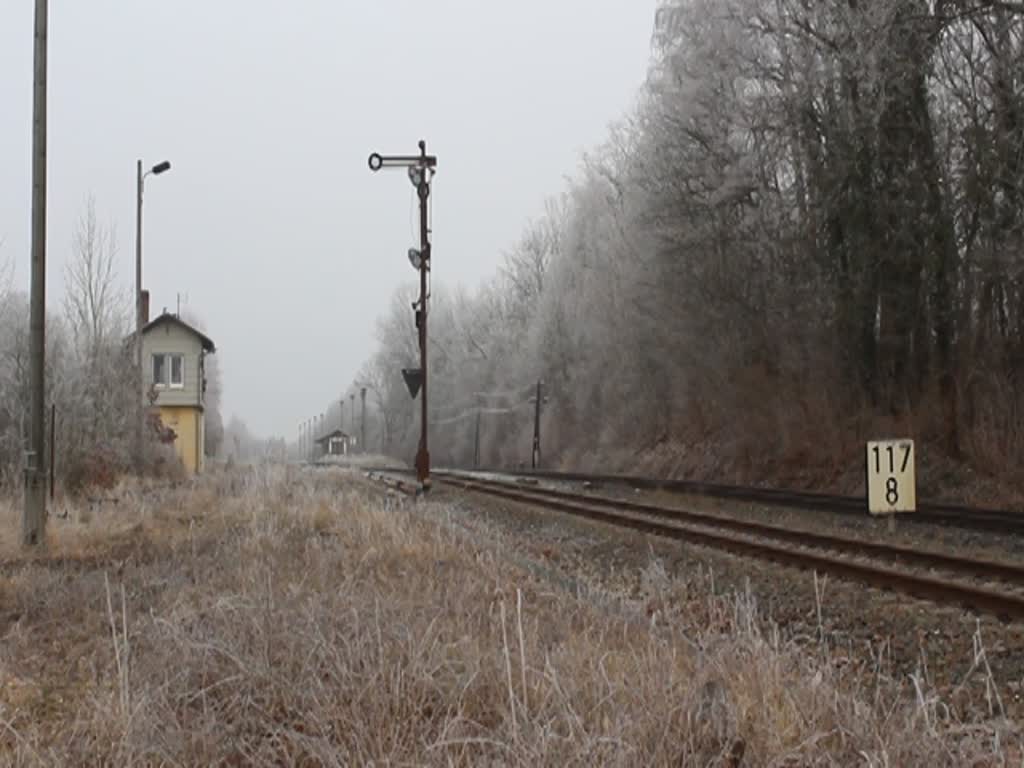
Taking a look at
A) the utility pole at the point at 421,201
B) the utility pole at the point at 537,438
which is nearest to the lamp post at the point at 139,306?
the utility pole at the point at 421,201

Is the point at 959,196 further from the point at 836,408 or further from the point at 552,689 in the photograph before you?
the point at 552,689

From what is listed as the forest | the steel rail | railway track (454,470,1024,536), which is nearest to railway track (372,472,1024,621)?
the steel rail

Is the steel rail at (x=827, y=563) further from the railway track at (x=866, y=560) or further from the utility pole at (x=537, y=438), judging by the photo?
the utility pole at (x=537, y=438)

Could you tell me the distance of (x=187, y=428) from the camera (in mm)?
46469

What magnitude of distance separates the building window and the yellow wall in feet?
3.88

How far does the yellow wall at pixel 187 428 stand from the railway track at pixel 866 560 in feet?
108

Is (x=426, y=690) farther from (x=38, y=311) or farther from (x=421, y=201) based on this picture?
(x=421, y=201)

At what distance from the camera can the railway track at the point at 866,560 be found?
784 cm

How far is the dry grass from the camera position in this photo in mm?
3480

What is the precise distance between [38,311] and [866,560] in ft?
30.3

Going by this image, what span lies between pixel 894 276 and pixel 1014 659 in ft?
58.8

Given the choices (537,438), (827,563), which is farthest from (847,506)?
(537,438)

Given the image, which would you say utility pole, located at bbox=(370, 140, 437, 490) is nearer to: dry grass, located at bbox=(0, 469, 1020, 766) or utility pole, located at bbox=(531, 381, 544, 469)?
dry grass, located at bbox=(0, 469, 1020, 766)

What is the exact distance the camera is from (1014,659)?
20.0 ft
